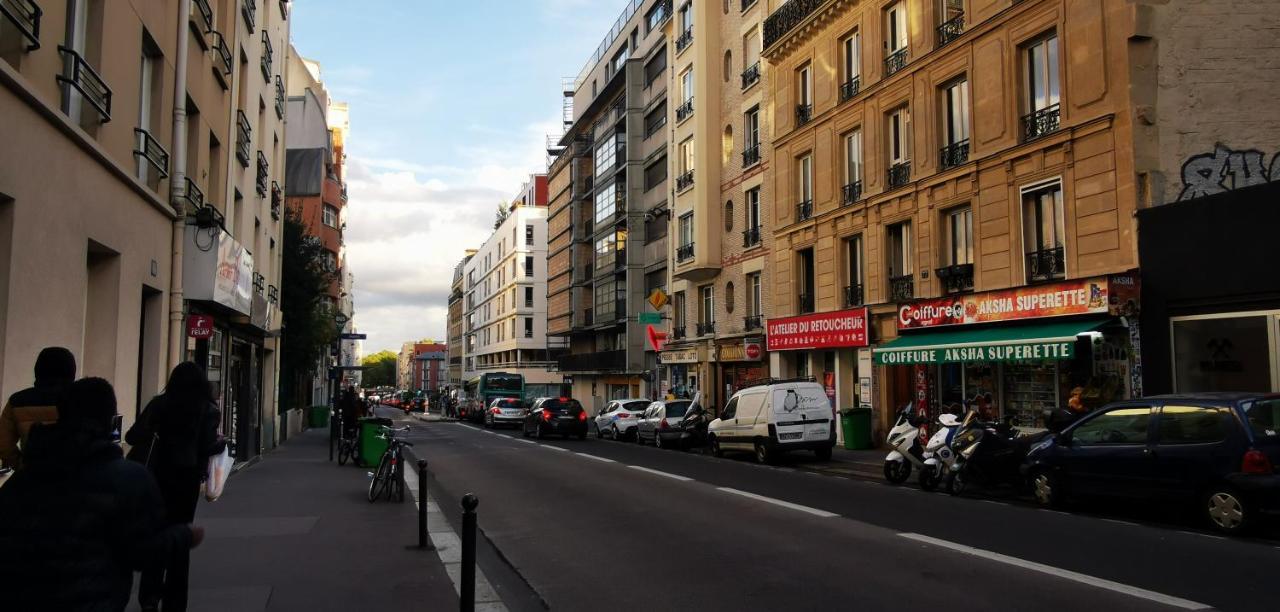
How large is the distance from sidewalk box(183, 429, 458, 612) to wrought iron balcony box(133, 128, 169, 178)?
474 centimetres

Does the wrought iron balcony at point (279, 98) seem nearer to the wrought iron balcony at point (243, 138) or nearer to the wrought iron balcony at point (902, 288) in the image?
the wrought iron balcony at point (243, 138)

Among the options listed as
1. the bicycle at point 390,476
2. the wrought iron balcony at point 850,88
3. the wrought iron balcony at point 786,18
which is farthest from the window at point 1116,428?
the wrought iron balcony at point 786,18

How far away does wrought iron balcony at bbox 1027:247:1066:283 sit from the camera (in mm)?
17641

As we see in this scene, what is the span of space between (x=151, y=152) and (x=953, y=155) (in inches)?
673

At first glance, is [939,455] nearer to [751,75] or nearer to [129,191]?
[129,191]

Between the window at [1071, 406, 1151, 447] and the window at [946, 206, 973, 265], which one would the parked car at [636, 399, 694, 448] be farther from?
the window at [1071, 406, 1151, 447]

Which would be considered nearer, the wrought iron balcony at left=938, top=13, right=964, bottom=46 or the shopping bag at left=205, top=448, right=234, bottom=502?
the shopping bag at left=205, top=448, right=234, bottom=502

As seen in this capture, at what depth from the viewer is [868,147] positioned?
79.6ft

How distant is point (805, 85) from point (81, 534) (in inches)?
1089

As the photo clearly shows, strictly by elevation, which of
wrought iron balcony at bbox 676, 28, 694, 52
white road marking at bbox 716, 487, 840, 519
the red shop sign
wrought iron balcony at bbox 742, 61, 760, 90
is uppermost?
wrought iron balcony at bbox 676, 28, 694, 52

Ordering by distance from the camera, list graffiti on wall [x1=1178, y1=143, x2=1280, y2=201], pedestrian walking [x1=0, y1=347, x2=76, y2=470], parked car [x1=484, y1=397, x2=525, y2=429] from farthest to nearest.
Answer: parked car [x1=484, y1=397, x2=525, y2=429] < graffiti on wall [x1=1178, y1=143, x2=1280, y2=201] < pedestrian walking [x1=0, y1=347, x2=76, y2=470]

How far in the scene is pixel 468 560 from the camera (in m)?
5.22

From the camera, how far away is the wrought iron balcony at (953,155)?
67.9ft

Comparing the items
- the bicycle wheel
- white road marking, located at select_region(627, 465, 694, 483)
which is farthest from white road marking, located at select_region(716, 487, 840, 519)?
the bicycle wheel
